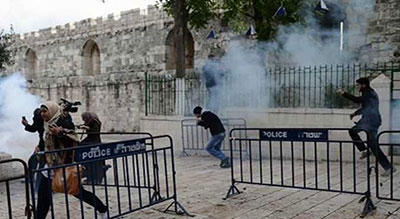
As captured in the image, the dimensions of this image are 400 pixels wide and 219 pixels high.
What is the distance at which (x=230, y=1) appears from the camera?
1267 centimetres

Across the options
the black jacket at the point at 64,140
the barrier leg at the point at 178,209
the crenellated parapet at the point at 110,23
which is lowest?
the barrier leg at the point at 178,209

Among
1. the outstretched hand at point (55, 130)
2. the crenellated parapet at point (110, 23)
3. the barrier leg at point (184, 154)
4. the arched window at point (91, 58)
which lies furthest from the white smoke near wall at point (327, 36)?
the arched window at point (91, 58)

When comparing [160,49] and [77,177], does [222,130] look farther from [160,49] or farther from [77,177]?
[160,49]

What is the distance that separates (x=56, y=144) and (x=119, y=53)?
1723 centimetres

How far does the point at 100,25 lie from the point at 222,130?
15.5 metres

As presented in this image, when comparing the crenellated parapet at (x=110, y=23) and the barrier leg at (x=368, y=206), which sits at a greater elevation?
the crenellated parapet at (x=110, y=23)

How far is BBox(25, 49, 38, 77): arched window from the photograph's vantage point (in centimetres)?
2738

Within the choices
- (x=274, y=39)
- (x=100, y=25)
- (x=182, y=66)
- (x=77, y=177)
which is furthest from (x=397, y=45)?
(x=100, y=25)

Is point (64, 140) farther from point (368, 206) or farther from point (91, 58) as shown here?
point (91, 58)

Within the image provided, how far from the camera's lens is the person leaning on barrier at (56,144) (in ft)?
15.4

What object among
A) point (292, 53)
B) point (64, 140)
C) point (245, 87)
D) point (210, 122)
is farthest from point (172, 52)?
point (64, 140)

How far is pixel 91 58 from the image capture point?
955 inches

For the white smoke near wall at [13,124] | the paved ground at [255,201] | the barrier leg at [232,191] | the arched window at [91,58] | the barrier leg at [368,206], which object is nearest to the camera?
the barrier leg at [368,206]

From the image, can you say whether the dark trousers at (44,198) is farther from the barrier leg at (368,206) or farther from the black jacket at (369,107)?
the black jacket at (369,107)
